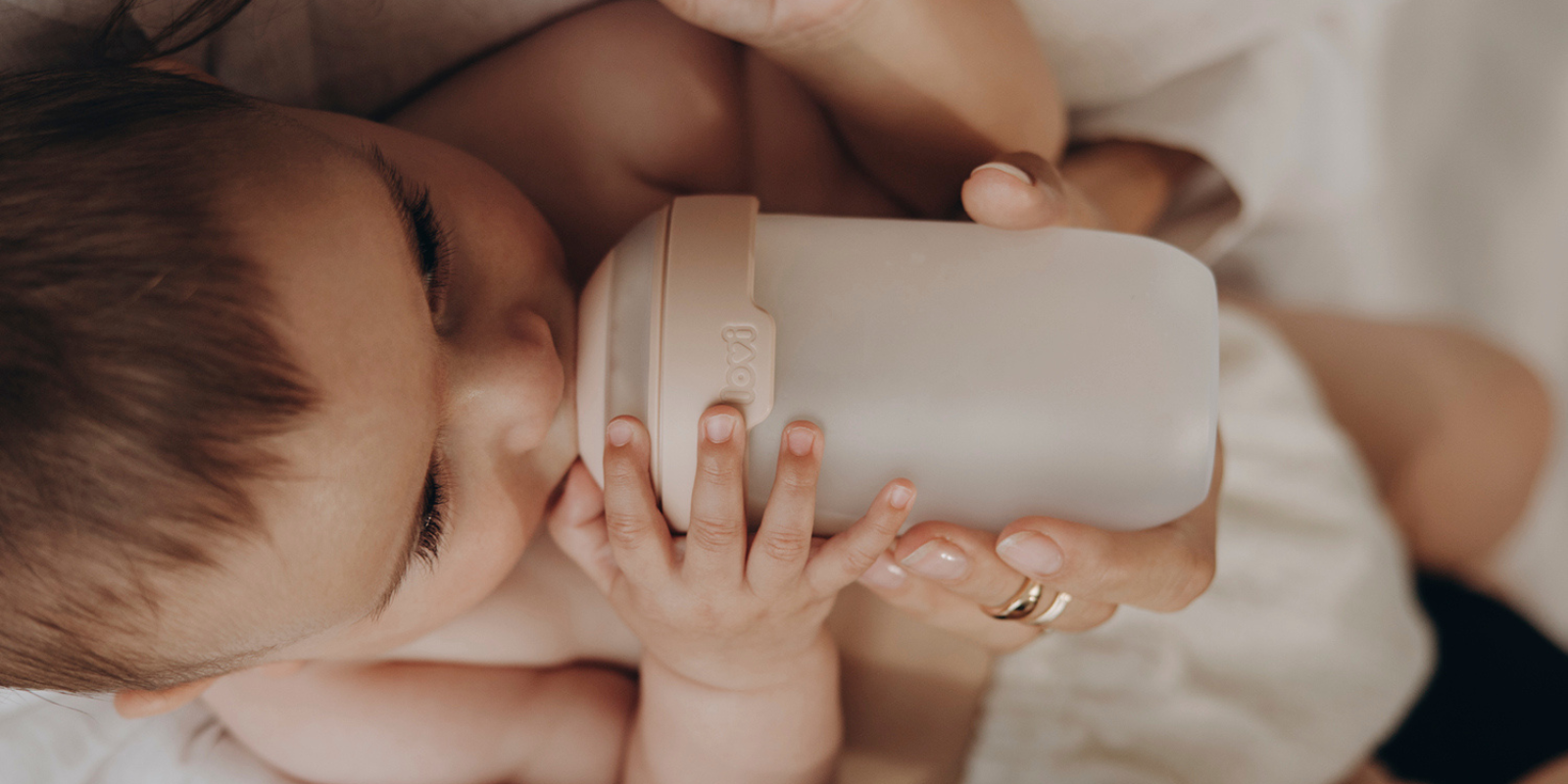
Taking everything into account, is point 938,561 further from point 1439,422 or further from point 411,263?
point 1439,422

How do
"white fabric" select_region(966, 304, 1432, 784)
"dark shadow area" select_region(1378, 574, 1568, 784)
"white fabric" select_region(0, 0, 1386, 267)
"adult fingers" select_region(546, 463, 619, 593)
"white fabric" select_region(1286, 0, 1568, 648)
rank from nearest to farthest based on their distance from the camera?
"adult fingers" select_region(546, 463, 619, 593), "white fabric" select_region(0, 0, 1386, 267), "white fabric" select_region(966, 304, 1432, 784), "dark shadow area" select_region(1378, 574, 1568, 784), "white fabric" select_region(1286, 0, 1568, 648)

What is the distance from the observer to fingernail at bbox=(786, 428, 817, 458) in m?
0.49

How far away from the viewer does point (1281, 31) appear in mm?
921

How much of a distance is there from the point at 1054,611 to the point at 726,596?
0.28 metres

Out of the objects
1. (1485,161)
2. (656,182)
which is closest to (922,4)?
(656,182)

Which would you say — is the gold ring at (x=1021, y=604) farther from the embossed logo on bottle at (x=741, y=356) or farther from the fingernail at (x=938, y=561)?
the embossed logo on bottle at (x=741, y=356)

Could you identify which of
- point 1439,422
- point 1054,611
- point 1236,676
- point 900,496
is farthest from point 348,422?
point 1439,422

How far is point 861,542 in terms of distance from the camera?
54cm

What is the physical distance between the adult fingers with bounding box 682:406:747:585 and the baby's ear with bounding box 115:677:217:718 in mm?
359

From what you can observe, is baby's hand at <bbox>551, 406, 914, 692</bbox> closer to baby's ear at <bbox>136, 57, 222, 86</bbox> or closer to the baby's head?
the baby's head

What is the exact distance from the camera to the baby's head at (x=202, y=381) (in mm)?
431

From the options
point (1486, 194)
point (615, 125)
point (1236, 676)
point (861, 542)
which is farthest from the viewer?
point (1486, 194)

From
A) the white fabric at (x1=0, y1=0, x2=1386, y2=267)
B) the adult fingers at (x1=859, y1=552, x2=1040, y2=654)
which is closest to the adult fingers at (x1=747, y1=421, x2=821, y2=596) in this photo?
the adult fingers at (x1=859, y1=552, x2=1040, y2=654)

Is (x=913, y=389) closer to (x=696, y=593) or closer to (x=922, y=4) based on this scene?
(x=696, y=593)
